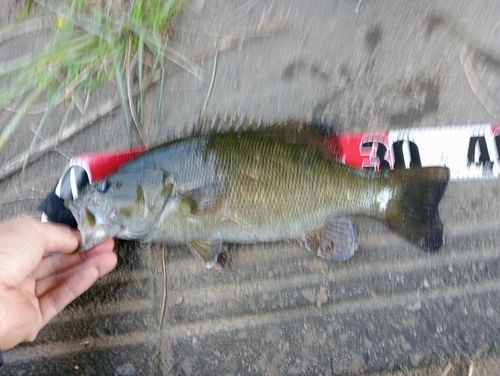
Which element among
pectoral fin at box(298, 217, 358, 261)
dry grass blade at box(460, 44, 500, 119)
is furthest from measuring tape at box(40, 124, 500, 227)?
pectoral fin at box(298, 217, 358, 261)

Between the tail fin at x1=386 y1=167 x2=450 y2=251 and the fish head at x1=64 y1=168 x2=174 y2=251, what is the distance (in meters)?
1.13

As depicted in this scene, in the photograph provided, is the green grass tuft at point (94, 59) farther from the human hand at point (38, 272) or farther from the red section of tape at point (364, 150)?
the red section of tape at point (364, 150)

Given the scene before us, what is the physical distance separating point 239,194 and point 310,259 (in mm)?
567

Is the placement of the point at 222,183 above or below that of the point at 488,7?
below

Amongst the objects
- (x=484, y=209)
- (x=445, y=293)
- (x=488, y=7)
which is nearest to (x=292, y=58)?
(x=488, y=7)

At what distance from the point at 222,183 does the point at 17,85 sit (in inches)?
56.8

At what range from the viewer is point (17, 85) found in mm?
2342

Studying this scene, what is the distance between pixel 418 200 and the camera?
6.41 feet

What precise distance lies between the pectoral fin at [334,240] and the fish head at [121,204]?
2.55 ft

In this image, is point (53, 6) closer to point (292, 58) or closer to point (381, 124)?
point (292, 58)

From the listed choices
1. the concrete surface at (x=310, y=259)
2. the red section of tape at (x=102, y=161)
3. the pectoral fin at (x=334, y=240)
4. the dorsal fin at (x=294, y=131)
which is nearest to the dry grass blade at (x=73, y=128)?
the concrete surface at (x=310, y=259)

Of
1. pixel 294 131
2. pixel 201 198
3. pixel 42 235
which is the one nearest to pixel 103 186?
pixel 42 235

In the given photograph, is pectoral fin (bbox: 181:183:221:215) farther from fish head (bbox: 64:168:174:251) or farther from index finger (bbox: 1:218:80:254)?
index finger (bbox: 1:218:80:254)

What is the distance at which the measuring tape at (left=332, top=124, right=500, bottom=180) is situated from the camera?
2.18 meters
